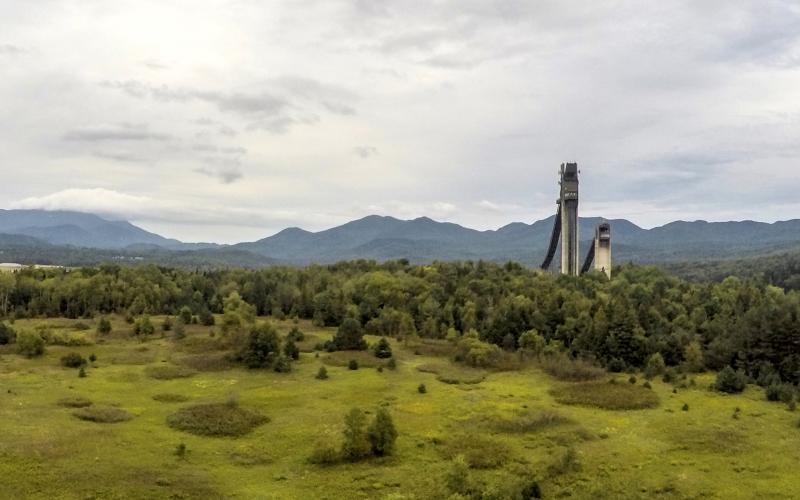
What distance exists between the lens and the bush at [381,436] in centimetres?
6134

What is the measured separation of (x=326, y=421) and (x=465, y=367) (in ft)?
137

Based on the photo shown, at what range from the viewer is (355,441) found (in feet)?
198

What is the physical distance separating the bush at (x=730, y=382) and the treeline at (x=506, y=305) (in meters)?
7.81

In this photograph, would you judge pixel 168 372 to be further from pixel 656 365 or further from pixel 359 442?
pixel 656 365

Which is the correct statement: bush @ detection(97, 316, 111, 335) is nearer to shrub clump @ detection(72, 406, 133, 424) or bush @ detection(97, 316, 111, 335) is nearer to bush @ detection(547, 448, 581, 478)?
shrub clump @ detection(72, 406, 133, 424)

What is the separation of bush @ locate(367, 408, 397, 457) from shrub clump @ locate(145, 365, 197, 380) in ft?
143

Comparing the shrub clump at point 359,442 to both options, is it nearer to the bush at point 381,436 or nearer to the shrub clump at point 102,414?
the bush at point 381,436

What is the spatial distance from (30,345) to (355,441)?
7024 centimetres

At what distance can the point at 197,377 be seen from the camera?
94.3 meters

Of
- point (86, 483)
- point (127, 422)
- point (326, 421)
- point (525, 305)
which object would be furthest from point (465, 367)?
point (86, 483)

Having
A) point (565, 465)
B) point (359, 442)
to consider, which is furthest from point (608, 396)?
point (359, 442)

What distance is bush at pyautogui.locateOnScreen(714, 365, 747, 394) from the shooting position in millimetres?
90938

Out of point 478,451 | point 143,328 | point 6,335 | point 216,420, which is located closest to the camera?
point 478,451

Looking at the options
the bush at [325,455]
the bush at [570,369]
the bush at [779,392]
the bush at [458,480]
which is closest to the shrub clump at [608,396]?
the bush at [570,369]
